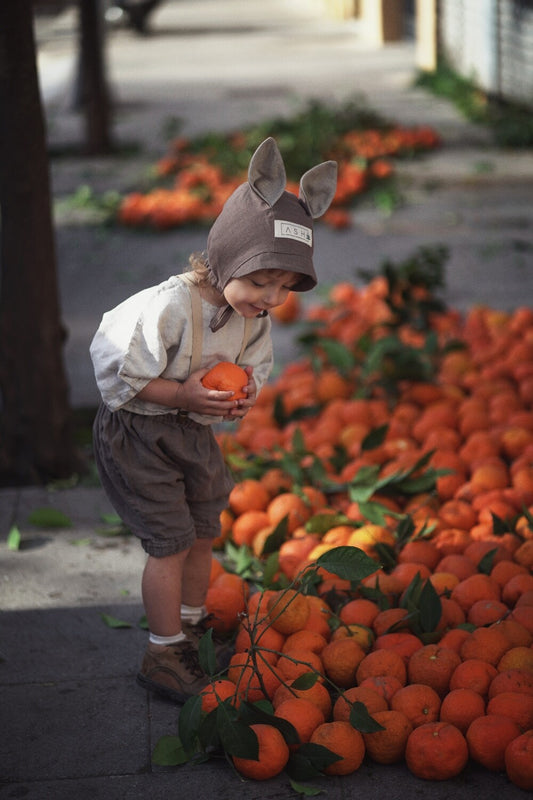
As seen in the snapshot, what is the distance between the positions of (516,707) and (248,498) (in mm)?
1488

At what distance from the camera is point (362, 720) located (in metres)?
2.40

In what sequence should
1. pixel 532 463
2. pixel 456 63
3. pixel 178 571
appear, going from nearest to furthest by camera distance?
pixel 178 571, pixel 532 463, pixel 456 63

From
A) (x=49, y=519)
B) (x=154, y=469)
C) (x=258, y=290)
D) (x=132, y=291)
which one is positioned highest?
(x=258, y=290)

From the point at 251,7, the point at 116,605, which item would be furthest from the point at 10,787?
the point at 251,7

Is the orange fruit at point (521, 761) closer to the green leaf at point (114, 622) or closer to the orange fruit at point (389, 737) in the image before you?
the orange fruit at point (389, 737)

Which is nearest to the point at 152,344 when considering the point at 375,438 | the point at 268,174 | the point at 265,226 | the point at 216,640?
the point at 265,226

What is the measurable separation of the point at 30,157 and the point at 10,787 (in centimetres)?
245

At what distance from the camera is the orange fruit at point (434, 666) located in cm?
261

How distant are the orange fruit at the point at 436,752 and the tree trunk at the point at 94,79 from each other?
937cm

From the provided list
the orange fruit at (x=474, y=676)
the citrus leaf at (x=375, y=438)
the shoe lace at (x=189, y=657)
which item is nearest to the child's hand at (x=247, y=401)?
the shoe lace at (x=189, y=657)

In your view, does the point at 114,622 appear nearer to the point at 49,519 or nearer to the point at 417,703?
the point at 49,519

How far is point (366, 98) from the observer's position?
46.4 feet

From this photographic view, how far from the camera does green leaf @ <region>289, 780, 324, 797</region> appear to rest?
7.73 ft

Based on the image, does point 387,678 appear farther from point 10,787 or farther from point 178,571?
point 10,787
